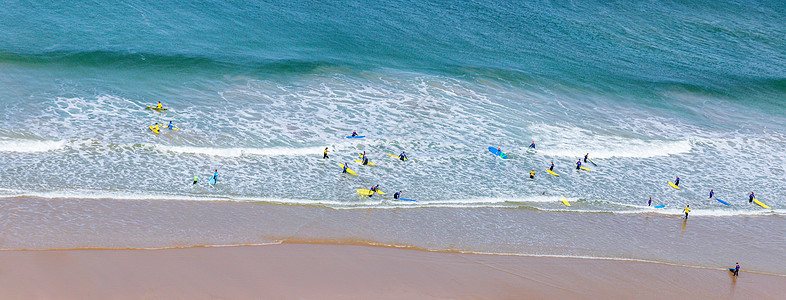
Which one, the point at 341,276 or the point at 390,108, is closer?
the point at 341,276

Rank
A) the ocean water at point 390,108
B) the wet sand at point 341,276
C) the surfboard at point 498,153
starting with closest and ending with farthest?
1. the wet sand at point 341,276
2. the ocean water at point 390,108
3. the surfboard at point 498,153

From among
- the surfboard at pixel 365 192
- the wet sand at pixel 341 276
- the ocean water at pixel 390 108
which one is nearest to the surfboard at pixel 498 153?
Result: the ocean water at pixel 390 108

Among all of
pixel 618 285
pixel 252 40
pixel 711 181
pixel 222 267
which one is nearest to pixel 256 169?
pixel 222 267

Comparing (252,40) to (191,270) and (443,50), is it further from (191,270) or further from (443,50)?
(191,270)

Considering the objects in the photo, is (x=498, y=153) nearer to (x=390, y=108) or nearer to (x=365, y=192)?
(x=390, y=108)

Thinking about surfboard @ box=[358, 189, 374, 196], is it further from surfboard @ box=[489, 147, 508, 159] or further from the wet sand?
surfboard @ box=[489, 147, 508, 159]

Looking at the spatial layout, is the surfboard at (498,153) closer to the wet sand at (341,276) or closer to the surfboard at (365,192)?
the surfboard at (365,192)

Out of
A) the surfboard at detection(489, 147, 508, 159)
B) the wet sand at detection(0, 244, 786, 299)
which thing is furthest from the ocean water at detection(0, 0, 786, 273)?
the wet sand at detection(0, 244, 786, 299)

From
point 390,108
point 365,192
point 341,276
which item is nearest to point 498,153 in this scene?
point 390,108
